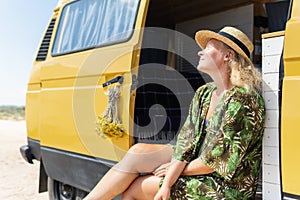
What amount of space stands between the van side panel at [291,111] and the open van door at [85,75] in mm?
1415

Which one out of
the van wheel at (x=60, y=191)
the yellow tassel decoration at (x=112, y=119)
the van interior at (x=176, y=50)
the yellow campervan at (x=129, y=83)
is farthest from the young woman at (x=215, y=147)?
the van wheel at (x=60, y=191)

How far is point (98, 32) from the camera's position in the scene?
3.80 metres

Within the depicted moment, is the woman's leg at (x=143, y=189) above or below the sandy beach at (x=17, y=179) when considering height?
above

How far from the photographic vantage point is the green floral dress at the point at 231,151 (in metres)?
2.29

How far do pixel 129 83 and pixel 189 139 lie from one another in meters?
0.85

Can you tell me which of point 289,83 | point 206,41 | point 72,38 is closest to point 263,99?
point 289,83

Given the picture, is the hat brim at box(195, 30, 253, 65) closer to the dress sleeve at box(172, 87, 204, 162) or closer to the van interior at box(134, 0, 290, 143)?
the dress sleeve at box(172, 87, 204, 162)

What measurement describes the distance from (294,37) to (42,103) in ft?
10.3

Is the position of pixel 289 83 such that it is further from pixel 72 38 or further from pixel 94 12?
pixel 72 38

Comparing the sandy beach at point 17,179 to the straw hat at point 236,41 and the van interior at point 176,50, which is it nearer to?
the van interior at point 176,50

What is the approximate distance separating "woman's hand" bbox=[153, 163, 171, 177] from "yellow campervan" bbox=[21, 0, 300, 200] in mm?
591

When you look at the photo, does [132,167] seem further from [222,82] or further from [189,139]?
[222,82]

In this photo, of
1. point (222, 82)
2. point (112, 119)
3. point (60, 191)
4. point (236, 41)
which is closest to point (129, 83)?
point (112, 119)

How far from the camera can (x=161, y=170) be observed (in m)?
2.66
